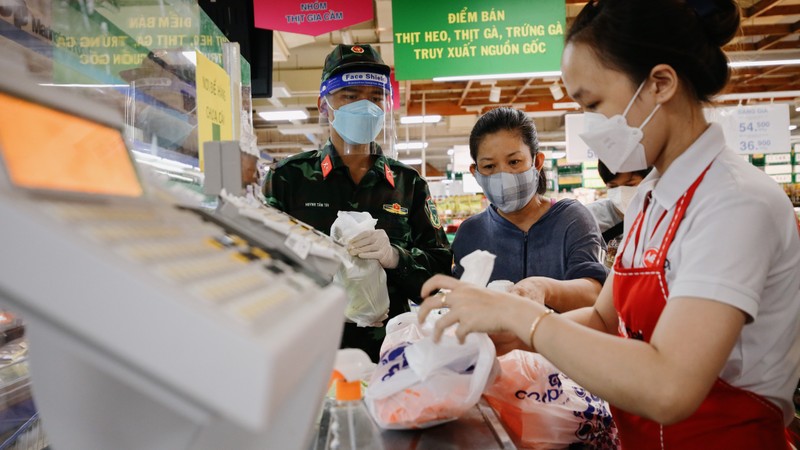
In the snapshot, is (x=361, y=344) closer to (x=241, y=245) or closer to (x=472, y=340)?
(x=472, y=340)

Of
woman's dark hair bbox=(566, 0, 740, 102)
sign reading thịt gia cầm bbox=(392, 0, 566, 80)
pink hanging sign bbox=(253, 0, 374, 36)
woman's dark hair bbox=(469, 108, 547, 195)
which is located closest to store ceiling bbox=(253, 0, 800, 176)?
sign reading thịt gia cầm bbox=(392, 0, 566, 80)

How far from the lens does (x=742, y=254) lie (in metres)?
0.97

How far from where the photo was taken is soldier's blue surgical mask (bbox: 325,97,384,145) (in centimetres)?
212

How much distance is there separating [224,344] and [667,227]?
3.61 feet

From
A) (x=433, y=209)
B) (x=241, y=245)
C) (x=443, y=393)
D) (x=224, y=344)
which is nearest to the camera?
(x=224, y=344)

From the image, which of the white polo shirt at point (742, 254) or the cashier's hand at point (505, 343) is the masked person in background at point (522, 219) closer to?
the cashier's hand at point (505, 343)

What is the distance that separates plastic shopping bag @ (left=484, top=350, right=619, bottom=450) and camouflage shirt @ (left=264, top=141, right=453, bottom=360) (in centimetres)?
91

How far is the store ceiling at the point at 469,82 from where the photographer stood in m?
7.46

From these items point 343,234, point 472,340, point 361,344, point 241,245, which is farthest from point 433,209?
point 241,245

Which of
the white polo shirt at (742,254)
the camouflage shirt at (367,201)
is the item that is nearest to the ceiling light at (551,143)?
the camouflage shirt at (367,201)

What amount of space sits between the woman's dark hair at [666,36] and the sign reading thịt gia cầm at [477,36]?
11.6ft

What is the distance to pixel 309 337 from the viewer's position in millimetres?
512

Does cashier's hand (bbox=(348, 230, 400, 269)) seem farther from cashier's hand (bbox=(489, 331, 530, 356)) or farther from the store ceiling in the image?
the store ceiling

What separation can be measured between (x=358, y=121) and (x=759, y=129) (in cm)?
→ 970
